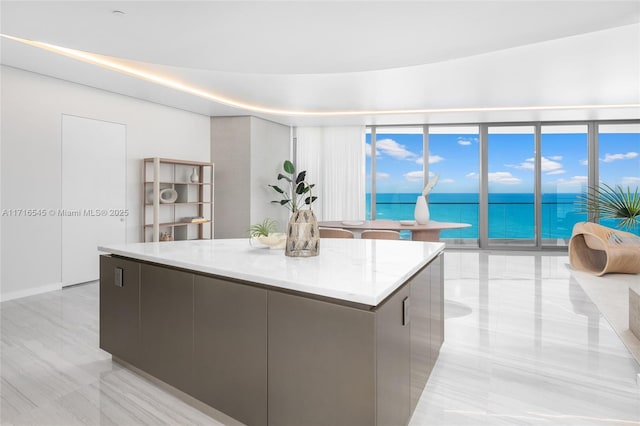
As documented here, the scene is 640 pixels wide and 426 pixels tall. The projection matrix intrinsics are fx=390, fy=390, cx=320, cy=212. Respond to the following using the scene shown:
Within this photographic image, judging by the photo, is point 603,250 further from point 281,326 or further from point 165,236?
point 165,236

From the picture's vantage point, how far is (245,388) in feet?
A: 5.53

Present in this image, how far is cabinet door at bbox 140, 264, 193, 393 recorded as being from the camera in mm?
1930

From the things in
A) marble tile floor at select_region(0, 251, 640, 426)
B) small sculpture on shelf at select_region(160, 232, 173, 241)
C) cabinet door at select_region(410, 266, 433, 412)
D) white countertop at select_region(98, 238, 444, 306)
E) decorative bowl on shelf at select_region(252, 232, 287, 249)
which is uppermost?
decorative bowl on shelf at select_region(252, 232, 287, 249)

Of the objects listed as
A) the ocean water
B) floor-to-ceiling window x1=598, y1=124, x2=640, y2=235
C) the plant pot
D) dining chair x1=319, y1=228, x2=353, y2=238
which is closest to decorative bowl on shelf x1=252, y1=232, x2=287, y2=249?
the plant pot

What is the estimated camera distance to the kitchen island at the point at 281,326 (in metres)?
1.38

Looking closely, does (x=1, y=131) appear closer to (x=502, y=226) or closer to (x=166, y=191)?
(x=166, y=191)

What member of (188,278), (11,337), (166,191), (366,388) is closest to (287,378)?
(366,388)

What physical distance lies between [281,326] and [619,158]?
8801 millimetres

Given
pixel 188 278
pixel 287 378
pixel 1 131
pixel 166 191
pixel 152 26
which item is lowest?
pixel 287 378

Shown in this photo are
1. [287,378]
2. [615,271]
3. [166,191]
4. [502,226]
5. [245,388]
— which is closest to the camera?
[287,378]

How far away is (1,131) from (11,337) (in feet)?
7.65

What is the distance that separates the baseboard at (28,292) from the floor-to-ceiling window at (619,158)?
361 inches

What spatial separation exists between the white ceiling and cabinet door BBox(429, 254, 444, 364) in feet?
6.10

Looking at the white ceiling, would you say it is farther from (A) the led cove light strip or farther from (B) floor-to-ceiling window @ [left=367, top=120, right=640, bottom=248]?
(B) floor-to-ceiling window @ [left=367, top=120, right=640, bottom=248]
